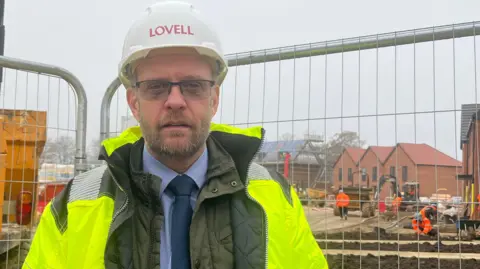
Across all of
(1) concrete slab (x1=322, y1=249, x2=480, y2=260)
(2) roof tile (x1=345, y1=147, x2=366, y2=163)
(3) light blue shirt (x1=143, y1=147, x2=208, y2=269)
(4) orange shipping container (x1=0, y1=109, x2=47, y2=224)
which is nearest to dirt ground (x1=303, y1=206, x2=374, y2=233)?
(1) concrete slab (x1=322, y1=249, x2=480, y2=260)

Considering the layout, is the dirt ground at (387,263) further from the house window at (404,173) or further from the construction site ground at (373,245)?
the house window at (404,173)

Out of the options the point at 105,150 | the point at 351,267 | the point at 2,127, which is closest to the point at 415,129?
the point at 351,267

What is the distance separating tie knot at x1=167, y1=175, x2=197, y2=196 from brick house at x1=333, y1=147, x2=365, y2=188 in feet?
8.08

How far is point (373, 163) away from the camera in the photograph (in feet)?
13.3

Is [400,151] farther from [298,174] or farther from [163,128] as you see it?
[163,128]

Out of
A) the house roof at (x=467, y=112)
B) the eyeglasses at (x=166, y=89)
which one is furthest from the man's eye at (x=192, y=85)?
the house roof at (x=467, y=112)

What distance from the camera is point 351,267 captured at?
189 inches

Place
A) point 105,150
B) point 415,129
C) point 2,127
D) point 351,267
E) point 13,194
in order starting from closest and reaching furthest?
point 105,150
point 415,129
point 351,267
point 2,127
point 13,194

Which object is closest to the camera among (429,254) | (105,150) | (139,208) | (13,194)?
(139,208)

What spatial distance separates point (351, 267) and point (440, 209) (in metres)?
1.31

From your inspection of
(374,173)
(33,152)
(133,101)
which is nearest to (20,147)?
(33,152)

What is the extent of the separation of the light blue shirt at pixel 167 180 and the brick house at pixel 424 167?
2.17 m

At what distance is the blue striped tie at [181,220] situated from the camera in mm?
1703

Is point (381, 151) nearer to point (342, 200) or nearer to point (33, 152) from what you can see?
point (342, 200)
